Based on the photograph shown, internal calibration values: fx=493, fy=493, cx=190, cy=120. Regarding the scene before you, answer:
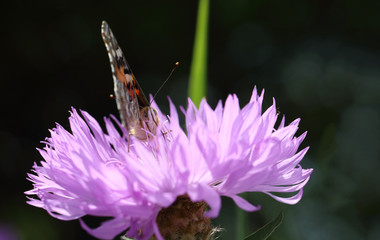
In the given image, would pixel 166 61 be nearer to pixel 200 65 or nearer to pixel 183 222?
pixel 200 65

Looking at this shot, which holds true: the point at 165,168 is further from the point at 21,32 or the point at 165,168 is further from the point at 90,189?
the point at 21,32

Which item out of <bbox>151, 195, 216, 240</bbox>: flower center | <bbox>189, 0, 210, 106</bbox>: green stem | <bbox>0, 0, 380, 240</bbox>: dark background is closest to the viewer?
<bbox>151, 195, 216, 240</bbox>: flower center

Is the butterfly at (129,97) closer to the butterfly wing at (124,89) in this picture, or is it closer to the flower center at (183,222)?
the butterfly wing at (124,89)

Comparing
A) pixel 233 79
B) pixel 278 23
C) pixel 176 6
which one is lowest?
pixel 233 79

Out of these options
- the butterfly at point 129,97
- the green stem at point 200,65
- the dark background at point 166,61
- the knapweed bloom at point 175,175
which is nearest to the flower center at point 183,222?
the knapweed bloom at point 175,175

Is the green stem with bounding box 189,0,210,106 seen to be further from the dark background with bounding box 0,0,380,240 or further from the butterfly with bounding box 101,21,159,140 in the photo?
the dark background with bounding box 0,0,380,240

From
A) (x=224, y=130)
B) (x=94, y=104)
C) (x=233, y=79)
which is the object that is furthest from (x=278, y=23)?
(x=224, y=130)

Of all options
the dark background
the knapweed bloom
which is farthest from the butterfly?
the dark background
